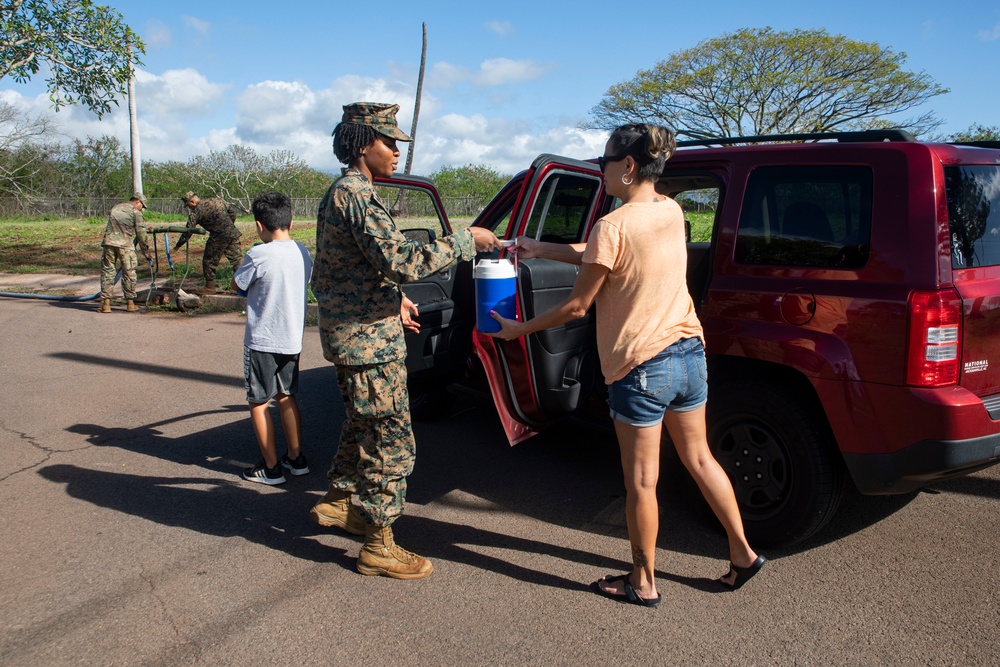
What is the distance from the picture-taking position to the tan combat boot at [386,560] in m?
3.22

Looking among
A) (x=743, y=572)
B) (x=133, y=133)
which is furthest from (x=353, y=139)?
(x=133, y=133)

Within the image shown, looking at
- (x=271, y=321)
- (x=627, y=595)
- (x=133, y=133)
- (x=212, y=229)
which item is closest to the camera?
(x=627, y=595)

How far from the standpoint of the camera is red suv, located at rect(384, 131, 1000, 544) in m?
2.86

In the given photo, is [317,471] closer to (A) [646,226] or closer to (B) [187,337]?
(A) [646,226]

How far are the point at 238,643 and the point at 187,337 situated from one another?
7.12 m

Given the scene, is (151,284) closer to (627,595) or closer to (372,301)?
(372,301)

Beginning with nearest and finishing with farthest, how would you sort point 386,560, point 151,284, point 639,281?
1. point 639,281
2. point 386,560
3. point 151,284

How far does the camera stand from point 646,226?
2717 mm

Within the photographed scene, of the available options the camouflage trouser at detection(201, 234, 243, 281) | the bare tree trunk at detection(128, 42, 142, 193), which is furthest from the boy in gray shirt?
the bare tree trunk at detection(128, 42, 142, 193)

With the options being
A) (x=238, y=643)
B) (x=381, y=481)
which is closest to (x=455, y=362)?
(x=381, y=481)

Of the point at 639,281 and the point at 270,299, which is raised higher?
the point at 639,281

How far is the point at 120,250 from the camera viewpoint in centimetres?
1155

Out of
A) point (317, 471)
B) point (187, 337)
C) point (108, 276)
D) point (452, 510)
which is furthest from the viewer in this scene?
point (108, 276)

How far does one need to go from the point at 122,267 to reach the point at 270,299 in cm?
875
